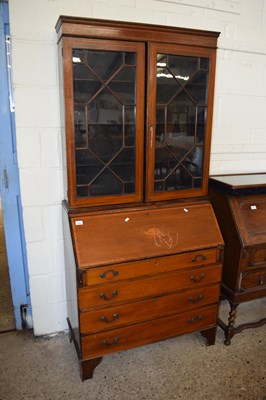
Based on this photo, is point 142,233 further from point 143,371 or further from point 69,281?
point 143,371

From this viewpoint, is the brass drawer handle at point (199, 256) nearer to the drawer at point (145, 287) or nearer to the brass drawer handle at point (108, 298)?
the drawer at point (145, 287)

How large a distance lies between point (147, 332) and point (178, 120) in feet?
4.01

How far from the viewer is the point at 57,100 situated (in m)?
1.73

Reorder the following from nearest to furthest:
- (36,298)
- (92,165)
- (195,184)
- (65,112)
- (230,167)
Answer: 1. (65,112)
2. (92,165)
3. (195,184)
4. (36,298)
5. (230,167)

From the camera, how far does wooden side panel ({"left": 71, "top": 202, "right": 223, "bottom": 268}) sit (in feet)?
5.05

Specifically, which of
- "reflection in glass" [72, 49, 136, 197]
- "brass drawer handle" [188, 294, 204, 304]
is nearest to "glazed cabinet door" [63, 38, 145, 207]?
"reflection in glass" [72, 49, 136, 197]

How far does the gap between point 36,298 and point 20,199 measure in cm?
66

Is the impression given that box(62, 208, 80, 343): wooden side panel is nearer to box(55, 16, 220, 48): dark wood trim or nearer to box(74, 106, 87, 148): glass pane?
box(74, 106, 87, 148): glass pane

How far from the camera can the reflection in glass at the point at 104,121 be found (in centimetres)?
147

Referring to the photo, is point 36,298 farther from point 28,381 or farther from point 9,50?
point 9,50

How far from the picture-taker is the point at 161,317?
1746 millimetres

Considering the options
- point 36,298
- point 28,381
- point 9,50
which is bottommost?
point 28,381

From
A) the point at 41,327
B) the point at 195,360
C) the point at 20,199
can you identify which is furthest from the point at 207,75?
the point at 41,327

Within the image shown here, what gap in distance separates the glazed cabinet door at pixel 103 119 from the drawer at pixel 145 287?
449mm
